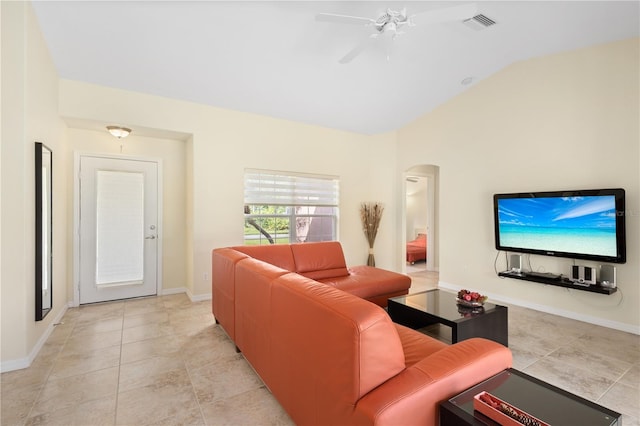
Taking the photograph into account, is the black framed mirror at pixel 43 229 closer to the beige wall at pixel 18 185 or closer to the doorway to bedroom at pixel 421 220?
the beige wall at pixel 18 185

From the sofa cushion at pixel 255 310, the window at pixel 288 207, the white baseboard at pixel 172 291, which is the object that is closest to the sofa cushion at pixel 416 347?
the sofa cushion at pixel 255 310

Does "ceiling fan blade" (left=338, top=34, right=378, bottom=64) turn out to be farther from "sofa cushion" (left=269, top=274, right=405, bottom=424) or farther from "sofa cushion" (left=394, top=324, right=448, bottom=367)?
"sofa cushion" (left=394, top=324, right=448, bottom=367)

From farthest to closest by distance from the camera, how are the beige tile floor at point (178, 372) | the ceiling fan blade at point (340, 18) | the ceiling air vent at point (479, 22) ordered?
the ceiling air vent at point (479, 22) < the ceiling fan blade at point (340, 18) < the beige tile floor at point (178, 372)

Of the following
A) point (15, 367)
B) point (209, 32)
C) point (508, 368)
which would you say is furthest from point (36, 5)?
point (508, 368)

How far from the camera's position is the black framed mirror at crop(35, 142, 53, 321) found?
275cm

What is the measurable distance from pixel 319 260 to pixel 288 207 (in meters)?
1.66

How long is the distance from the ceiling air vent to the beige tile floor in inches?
133

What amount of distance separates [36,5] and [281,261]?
339cm

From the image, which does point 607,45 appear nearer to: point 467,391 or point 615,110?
point 615,110

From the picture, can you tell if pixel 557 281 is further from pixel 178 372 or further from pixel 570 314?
pixel 178 372

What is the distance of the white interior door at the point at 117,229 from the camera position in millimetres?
4215

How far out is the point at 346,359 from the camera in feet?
3.99

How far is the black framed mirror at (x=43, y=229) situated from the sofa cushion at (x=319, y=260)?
2.49 m

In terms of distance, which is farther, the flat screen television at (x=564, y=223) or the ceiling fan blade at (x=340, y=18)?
the flat screen television at (x=564, y=223)
